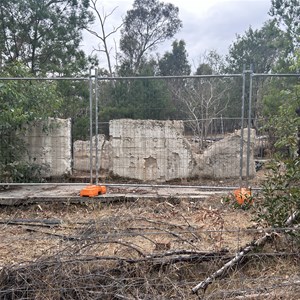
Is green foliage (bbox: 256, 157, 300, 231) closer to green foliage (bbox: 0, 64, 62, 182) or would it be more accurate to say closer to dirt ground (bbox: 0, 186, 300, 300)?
dirt ground (bbox: 0, 186, 300, 300)

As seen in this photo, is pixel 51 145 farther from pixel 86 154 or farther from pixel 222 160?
pixel 222 160

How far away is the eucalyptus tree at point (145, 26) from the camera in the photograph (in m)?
A: 25.8

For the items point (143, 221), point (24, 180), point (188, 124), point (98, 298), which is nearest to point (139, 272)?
point (98, 298)

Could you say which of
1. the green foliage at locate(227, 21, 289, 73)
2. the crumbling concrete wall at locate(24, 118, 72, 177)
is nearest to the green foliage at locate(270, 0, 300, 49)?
the green foliage at locate(227, 21, 289, 73)

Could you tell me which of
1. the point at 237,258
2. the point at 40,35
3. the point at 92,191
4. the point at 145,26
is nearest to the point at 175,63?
the point at 145,26

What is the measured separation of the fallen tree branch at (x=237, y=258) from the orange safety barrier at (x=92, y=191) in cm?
297

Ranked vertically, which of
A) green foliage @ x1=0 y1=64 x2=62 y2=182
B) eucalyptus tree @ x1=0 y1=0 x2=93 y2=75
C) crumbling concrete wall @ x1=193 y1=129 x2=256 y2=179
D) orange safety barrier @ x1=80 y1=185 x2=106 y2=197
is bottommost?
orange safety barrier @ x1=80 y1=185 x2=106 y2=197

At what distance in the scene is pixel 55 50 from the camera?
16047 mm

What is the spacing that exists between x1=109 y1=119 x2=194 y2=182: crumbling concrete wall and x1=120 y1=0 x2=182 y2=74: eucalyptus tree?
60.2 ft

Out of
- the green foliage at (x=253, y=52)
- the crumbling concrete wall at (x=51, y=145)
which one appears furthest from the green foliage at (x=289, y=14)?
the crumbling concrete wall at (x=51, y=145)

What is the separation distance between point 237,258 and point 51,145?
5.43m

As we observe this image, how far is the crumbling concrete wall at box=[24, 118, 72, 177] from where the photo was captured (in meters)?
7.53

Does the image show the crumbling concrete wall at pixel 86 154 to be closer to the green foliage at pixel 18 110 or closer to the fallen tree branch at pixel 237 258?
the green foliage at pixel 18 110

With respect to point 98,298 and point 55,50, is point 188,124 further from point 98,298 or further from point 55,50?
point 55,50
